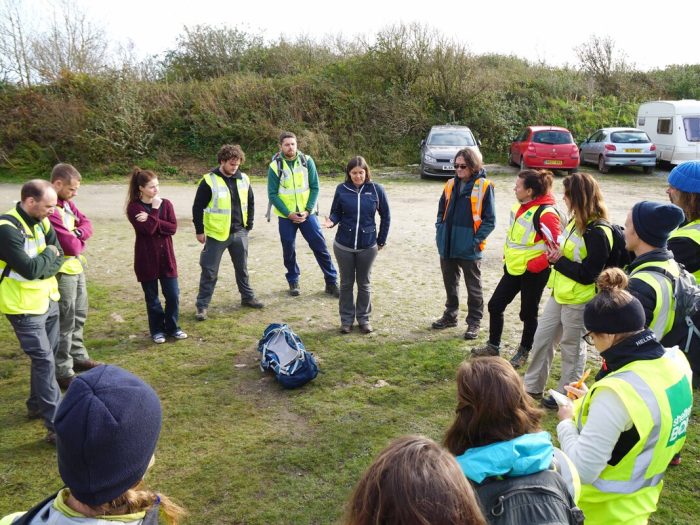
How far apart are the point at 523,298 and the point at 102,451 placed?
433cm

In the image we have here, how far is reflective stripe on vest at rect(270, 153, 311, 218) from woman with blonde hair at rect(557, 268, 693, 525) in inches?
215

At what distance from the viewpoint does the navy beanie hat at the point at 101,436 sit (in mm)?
1571

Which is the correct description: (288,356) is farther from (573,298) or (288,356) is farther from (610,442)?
(610,442)

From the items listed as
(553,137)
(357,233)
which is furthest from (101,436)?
(553,137)

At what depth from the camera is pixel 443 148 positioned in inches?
724

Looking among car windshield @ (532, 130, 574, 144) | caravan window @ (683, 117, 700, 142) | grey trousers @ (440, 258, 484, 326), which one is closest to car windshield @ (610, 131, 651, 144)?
caravan window @ (683, 117, 700, 142)

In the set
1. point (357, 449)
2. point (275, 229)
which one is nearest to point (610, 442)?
point (357, 449)

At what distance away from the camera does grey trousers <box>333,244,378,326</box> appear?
6.24 m

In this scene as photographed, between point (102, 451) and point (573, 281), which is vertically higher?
point (102, 451)

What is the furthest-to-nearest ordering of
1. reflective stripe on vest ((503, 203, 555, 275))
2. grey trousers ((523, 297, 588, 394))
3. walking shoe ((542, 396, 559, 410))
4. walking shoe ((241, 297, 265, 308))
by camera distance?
walking shoe ((241, 297, 265, 308)), reflective stripe on vest ((503, 203, 555, 275)), walking shoe ((542, 396, 559, 410)), grey trousers ((523, 297, 588, 394))

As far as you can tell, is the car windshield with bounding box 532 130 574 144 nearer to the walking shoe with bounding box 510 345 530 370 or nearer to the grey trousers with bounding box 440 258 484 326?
the grey trousers with bounding box 440 258 484 326

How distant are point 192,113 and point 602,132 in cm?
1540

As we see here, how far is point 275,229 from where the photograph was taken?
38.3 feet

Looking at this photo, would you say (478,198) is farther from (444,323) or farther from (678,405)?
(678,405)
